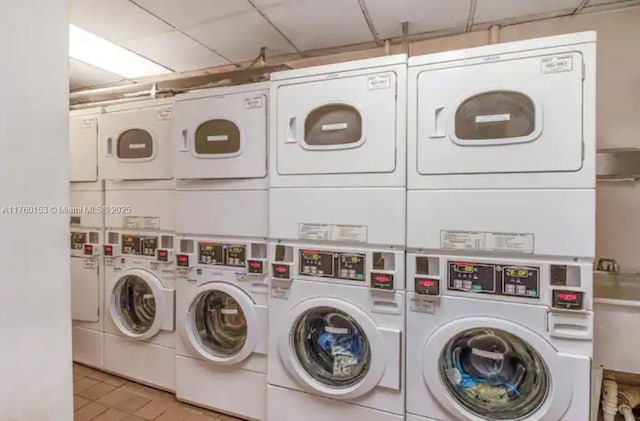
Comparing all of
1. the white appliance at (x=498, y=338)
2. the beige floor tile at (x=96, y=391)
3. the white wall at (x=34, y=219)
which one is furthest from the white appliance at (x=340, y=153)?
the beige floor tile at (x=96, y=391)

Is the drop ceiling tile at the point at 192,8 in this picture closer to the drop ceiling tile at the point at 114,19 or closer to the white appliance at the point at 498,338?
the drop ceiling tile at the point at 114,19

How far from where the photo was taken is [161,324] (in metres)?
2.67

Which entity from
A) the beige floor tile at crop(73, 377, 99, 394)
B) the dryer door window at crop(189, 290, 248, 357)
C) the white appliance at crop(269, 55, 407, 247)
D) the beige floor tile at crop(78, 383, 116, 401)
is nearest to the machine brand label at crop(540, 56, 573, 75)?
the white appliance at crop(269, 55, 407, 247)

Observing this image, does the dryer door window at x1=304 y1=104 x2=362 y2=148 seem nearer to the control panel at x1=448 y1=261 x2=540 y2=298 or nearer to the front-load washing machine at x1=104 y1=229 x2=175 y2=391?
the control panel at x1=448 y1=261 x2=540 y2=298

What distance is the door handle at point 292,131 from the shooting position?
210cm

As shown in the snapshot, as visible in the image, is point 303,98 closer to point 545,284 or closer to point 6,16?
point 6,16

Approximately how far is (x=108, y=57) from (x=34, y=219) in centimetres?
254

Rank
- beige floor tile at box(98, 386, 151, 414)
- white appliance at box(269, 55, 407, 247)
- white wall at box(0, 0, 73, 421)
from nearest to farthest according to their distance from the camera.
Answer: white wall at box(0, 0, 73, 421) < white appliance at box(269, 55, 407, 247) < beige floor tile at box(98, 386, 151, 414)

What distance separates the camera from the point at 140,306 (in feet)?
9.86

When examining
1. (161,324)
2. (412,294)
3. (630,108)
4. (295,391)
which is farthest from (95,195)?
(630,108)

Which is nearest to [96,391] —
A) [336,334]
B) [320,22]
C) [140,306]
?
[140,306]

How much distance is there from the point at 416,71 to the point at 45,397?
192 cm

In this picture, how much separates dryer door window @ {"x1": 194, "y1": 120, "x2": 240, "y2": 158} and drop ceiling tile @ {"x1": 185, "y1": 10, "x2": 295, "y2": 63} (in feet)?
2.16

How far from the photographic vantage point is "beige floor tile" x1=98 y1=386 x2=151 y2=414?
2541 mm
